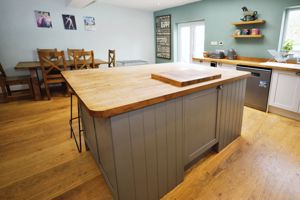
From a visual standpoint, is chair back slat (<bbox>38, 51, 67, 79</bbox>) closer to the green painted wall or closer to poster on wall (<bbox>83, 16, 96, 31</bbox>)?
poster on wall (<bbox>83, 16, 96, 31</bbox>)

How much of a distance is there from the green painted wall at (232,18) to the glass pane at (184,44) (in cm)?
32

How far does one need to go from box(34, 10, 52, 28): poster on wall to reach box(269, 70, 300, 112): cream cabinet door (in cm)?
515

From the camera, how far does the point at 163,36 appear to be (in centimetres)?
600

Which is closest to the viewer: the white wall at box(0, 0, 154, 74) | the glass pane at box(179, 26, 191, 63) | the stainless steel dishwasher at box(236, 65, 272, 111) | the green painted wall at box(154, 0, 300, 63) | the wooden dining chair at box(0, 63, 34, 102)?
the stainless steel dishwasher at box(236, 65, 272, 111)

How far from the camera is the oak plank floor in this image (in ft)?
4.90

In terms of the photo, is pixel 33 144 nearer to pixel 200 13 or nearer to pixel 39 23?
pixel 39 23

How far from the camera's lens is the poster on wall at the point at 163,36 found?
18.9 feet

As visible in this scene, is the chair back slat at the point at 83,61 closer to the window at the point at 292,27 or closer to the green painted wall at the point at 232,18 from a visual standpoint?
the green painted wall at the point at 232,18

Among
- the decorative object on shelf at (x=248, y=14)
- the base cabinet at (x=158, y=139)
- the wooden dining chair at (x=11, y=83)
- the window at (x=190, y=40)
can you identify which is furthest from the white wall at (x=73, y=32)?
the base cabinet at (x=158, y=139)

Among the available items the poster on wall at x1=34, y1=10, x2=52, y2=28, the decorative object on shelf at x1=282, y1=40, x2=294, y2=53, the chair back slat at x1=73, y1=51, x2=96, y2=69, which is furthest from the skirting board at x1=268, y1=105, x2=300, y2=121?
the poster on wall at x1=34, y1=10, x2=52, y2=28

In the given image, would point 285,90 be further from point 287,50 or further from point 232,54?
point 232,54

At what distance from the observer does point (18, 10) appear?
400 centimetres

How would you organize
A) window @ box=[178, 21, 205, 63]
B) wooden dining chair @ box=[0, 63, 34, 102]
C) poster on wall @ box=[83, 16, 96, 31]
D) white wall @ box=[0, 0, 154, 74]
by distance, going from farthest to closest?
window @ box=[178, 21, 205, 63], poster on wall @ box=[83, 16, 96, 31], white wall @ box=[0, 0, 154, 74], wooden dining chair @ box=[0, 63, 34, 102]

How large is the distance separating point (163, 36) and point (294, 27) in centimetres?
374
